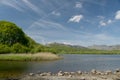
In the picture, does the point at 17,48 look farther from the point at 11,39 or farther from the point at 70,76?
the point at 70,76

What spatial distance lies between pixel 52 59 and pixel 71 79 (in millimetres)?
45965

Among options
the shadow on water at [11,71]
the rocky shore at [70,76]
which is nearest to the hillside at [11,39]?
the shadow on water at [11,71]

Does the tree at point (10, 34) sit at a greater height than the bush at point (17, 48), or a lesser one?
greater

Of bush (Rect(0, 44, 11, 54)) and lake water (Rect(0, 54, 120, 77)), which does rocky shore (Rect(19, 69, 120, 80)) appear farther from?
bush (Rect(0, 44, 11, 54))

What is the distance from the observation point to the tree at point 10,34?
93456mm

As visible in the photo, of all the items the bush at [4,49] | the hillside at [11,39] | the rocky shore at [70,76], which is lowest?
the rocky shore at [70,76]

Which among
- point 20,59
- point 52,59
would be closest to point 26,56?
point 20,59

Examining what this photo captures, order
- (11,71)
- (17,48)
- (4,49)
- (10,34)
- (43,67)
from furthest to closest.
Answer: (10,34) < (17,48) < (4,49) < (43,67) < (11,71)

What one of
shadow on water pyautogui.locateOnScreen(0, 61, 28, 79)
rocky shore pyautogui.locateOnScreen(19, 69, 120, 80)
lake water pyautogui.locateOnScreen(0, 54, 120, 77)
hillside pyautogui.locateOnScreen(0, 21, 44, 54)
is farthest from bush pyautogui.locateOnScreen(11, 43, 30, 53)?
rocky shore pyautogui.locateOnScreen(19, 69, 120, 80)

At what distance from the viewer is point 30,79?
31.9 metres

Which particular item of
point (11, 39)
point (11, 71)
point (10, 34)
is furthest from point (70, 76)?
point (11, 39)

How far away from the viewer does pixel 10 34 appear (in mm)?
94188

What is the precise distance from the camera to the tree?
93456 mm

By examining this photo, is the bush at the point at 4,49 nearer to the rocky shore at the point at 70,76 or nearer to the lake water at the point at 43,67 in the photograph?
the lake water at the point at 43,67
